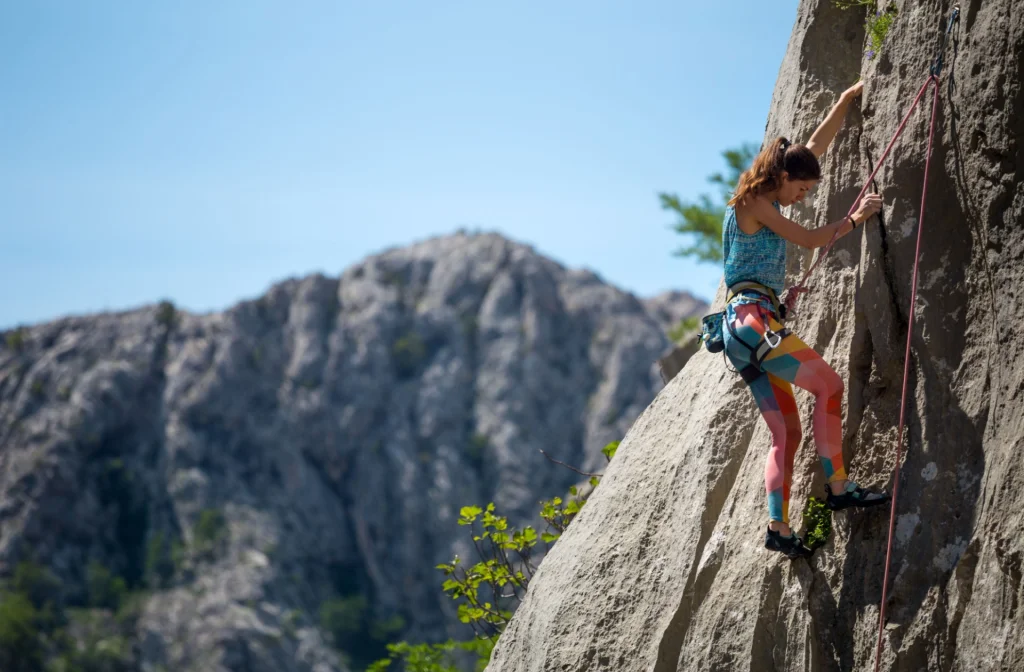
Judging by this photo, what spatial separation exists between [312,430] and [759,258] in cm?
8461

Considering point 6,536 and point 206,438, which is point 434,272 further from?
point 6,536

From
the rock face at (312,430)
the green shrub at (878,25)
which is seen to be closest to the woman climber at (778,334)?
the green shrub at (878,25)

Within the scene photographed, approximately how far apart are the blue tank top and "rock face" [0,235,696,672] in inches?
2769

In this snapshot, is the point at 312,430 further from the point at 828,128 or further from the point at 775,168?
the point at 775,168

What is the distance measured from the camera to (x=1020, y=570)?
4969mm

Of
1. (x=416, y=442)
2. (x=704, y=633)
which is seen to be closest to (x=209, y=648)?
(x=416, y=442)

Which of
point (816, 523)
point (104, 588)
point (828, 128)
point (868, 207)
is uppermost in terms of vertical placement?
point (104, 588)

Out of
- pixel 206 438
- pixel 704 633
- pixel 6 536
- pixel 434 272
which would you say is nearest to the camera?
pixel 704 633

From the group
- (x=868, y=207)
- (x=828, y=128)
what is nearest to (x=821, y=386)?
(x=868, y=207)

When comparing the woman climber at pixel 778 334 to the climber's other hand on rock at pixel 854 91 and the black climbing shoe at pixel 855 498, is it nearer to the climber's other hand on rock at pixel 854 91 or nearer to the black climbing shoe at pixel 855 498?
the black climbing shoe at pixel 855 498

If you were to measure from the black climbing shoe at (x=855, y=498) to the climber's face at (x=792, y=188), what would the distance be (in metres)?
1.72

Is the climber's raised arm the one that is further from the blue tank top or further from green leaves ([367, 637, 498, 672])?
green leaves ([367, 637, 498, 672])

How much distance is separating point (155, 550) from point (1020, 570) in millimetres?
80140

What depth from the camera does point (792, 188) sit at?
586cm
